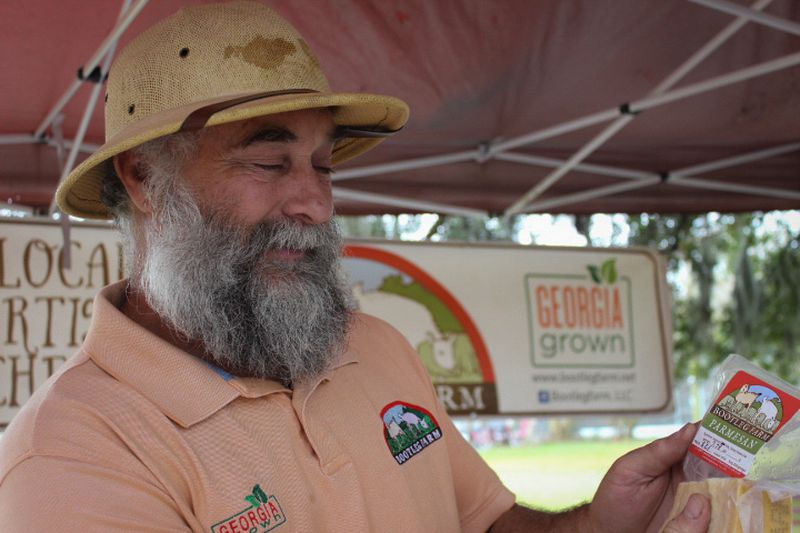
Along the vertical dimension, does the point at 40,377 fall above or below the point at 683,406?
above

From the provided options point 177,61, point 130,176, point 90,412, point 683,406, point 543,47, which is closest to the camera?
point 90,412

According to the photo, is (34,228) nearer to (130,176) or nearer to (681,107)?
(130,176)

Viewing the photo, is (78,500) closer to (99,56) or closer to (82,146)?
(99,56)

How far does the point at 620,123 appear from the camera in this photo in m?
3.50

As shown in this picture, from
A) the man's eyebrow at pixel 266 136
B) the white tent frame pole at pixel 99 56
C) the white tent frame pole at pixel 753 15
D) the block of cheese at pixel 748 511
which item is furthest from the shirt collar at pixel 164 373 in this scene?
the white tent frame pole at pixel 753 15

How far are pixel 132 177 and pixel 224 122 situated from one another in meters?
0.30

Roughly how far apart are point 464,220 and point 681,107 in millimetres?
6064

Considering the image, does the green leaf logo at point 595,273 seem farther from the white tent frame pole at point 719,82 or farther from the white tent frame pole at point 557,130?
the white tent frame pole at point 719,82

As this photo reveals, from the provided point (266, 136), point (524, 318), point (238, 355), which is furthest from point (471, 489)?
point (524, 318)

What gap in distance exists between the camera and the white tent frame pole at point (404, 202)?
13.4 ft

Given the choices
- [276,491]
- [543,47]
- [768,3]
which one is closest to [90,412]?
[276,491]

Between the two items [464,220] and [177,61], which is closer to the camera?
[177,61]

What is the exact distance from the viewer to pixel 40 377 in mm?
3475

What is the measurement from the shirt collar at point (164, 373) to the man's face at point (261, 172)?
28 cm
